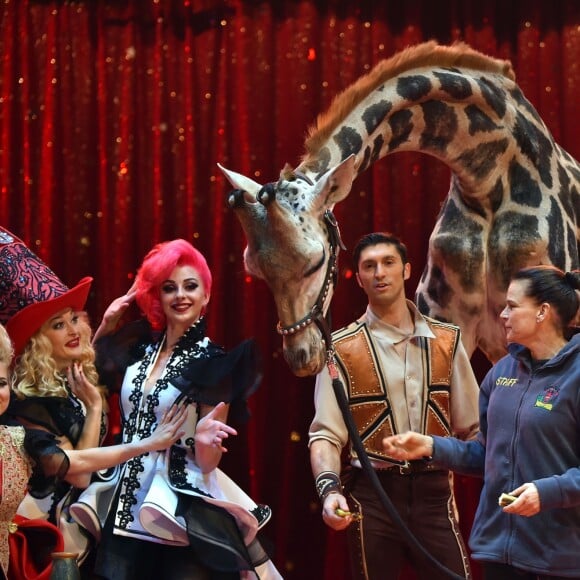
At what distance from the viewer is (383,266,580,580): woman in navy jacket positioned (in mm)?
2109

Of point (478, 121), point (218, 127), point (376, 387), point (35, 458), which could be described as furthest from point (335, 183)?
point (218, 127)

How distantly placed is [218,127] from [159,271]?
1.41 meters

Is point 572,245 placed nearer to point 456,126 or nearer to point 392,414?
point 456,126

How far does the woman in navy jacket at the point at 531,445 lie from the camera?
2.11 meters

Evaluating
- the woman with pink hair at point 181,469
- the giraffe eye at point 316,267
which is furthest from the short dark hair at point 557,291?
the woman with pink hair at point 181,469

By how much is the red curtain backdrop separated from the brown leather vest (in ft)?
4.20

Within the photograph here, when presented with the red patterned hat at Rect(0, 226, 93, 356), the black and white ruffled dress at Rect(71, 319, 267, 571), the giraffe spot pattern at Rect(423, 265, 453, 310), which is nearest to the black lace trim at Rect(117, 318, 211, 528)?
the black and white ruffled dress at Rect(71, 319, 267, 571)

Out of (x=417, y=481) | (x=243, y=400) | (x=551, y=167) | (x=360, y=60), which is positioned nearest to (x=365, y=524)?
(x=417, y=481)

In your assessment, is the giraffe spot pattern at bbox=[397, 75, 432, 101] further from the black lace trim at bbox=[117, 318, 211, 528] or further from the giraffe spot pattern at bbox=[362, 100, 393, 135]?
the black lace trim at bbox=[117, 318, 211, 528]

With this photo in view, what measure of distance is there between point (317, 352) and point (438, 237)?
92cm

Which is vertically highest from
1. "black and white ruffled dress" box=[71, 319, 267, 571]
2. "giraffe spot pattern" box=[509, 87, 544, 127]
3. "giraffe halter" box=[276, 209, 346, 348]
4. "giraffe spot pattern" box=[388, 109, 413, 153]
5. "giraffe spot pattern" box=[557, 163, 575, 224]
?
"giraffe spot pattern" box=[509, 87, 544, 127]

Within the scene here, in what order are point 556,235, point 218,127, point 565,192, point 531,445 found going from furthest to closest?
point 218,127, point 565,192, point 556,235, point 531,445

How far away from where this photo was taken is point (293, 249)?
255 centimetres

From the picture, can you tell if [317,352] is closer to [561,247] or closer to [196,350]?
[196,350]
